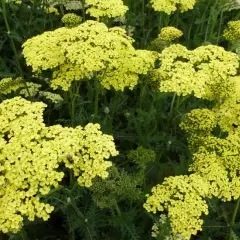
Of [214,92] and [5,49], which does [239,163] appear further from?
[5,49]

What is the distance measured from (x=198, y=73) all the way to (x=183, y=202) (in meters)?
1.23

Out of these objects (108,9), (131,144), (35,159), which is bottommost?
(131,144)

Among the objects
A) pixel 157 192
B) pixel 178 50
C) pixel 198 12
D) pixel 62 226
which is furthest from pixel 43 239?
pixel 198 12

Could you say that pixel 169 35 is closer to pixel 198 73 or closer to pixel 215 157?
pixel 198 73

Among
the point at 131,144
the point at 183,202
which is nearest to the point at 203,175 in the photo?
the point at 183,202

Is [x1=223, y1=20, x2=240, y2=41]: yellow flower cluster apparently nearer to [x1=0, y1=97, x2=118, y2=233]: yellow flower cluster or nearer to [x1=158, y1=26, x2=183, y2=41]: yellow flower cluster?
[x1=158, y1=26, x2=183, y2=41]: yellow flower cluster

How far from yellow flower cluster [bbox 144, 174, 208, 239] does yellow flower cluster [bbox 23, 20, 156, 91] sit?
3.43 feet

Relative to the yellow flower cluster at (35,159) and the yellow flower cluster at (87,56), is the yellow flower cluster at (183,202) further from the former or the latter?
the yellow flower cluster at (87,56)

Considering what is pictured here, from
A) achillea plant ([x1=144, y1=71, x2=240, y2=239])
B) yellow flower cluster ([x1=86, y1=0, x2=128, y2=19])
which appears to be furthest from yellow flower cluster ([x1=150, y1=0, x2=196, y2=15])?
achillea plant ([x1=144, y1=71, x2=240, y2=239])

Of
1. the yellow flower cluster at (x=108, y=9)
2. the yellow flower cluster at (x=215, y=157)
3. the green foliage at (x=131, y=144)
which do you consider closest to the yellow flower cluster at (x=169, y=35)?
the green foliage at (x=131, y=144)

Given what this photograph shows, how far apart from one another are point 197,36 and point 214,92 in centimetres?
231

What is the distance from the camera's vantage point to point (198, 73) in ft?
12.5

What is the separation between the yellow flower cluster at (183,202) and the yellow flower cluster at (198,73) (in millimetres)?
805

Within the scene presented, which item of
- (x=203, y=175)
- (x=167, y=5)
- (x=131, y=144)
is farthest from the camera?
(x=167, y=5)
